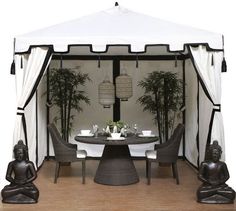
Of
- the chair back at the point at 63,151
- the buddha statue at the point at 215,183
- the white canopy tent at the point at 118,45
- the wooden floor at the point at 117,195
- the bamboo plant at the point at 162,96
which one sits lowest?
the wooden floor at the point at 117,195

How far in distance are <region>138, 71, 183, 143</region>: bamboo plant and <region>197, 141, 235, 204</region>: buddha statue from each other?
8.85 ft

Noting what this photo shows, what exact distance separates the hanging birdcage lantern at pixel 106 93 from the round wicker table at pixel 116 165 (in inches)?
46.4

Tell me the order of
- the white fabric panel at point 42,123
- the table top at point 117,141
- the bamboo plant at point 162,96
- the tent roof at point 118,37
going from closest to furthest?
the tent roof at point 118,37 → the table top at point 117,141 → the white fabric panel at point 42,123 → the bamboo plant at point 162,96

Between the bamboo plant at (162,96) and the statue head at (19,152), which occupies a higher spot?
the bamboo plant at (162,96)

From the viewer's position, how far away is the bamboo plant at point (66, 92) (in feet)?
26.1

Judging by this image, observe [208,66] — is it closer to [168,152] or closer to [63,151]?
[168,152]

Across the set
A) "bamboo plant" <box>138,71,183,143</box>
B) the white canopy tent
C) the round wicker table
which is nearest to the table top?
the round wicker table

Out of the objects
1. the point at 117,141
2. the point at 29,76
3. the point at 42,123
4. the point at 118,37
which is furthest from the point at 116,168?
the point at 42,123

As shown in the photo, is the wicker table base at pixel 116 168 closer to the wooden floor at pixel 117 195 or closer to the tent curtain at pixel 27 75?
the wooden floor at pixel 117 195

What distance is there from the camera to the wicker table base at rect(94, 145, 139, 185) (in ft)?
20.7

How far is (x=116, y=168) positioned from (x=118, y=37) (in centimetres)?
201

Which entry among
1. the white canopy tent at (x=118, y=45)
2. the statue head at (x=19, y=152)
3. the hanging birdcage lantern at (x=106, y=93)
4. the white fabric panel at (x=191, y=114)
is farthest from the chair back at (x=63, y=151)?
the white fabric panel at (x=191, y=114)

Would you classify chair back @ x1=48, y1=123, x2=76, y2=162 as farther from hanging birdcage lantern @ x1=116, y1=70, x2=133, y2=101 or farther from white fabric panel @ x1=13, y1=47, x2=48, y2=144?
hanging birdcage lantern @ x1=116, y1=70, x2=133, y2=101

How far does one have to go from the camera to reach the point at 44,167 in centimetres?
766
